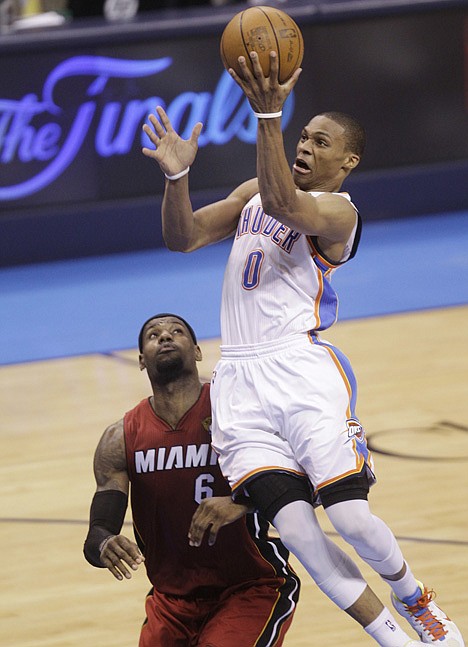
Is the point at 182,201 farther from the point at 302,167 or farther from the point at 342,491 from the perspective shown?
the point at 342,491

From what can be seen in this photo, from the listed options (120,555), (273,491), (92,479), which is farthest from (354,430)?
(92,479)

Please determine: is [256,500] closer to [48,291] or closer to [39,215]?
[48,291]

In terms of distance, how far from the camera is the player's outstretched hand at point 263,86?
4473mm

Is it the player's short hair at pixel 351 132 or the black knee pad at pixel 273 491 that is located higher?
the player's short hair at pixel 351 132

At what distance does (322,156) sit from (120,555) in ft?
5.21

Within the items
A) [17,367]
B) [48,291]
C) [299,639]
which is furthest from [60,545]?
[48,291]

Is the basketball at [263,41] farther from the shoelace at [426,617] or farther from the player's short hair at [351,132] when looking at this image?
the shoelace at [426,617]

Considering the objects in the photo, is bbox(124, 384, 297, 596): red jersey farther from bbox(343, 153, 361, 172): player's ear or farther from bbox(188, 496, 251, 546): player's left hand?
bbox(343, 153, 361, 172): player's ear

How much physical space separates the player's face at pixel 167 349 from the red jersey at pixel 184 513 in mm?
193

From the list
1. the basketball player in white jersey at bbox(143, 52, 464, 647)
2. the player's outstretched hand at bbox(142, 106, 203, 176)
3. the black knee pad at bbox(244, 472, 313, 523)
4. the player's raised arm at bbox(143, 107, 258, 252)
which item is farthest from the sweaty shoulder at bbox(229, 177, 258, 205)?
the black knee pad at bbox(244, 472, 313, 523)

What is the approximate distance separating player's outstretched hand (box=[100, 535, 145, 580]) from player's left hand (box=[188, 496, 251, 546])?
0.22m

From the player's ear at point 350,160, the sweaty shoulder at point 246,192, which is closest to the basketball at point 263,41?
the player's ear at point 350,160

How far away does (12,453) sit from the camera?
8.05m

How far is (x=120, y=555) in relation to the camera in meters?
4.66
